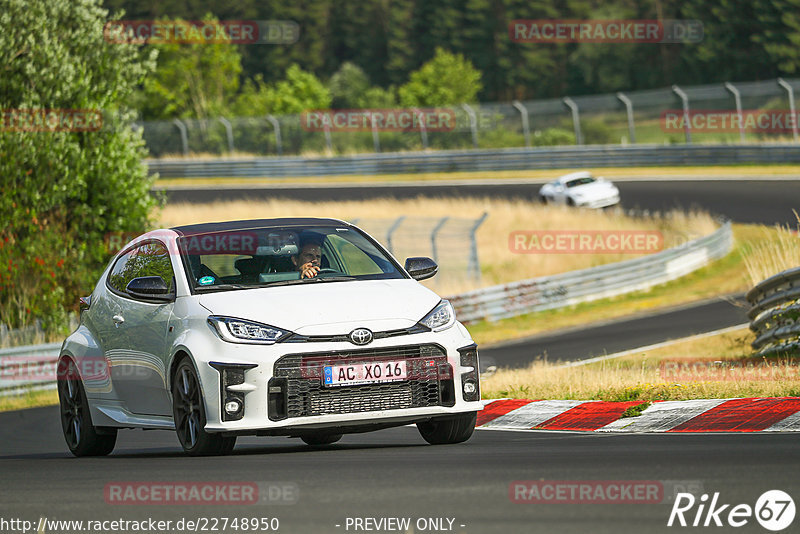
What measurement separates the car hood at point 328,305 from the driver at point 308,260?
28 cm

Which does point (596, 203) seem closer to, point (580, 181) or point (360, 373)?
point (580, 181)

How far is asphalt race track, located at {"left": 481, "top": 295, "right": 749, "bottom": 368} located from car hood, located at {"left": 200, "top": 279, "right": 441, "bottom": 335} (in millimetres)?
11122

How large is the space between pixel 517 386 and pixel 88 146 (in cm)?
1355

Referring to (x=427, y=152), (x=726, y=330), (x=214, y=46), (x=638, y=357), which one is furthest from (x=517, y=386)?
(x=214, y=46)

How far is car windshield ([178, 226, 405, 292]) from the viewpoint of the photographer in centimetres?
912

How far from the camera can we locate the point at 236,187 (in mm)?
52219

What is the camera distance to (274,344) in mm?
8227

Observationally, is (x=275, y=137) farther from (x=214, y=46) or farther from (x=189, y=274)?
(x=189, y=274)

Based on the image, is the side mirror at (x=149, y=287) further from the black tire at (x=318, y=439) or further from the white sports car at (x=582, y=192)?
the white sports car at (x=582, y=192)
